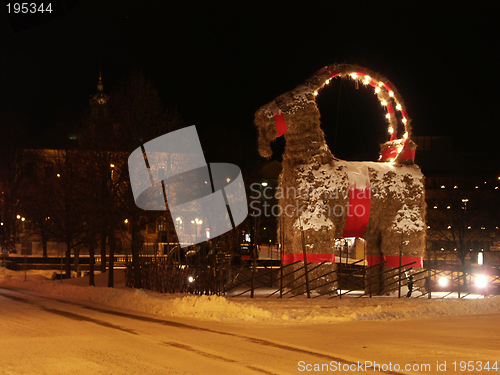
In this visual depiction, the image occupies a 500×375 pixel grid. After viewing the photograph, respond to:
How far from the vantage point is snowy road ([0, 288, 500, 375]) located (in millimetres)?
6277

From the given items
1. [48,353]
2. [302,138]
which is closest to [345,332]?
[48,353]

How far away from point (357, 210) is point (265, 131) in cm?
346

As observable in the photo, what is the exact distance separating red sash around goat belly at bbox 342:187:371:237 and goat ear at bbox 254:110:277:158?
8.64ft

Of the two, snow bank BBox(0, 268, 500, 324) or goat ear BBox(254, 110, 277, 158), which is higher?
goat ear BBox(254, 110, 277, 158)

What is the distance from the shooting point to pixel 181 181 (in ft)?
59.1

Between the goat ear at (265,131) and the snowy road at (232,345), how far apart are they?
18.0ft

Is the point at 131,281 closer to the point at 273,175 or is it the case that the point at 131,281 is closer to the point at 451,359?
the point at 451,359

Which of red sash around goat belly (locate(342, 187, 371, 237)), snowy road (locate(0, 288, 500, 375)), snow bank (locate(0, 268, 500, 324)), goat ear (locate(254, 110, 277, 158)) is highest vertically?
goat ear (locate(254, 110, 277, 158))
